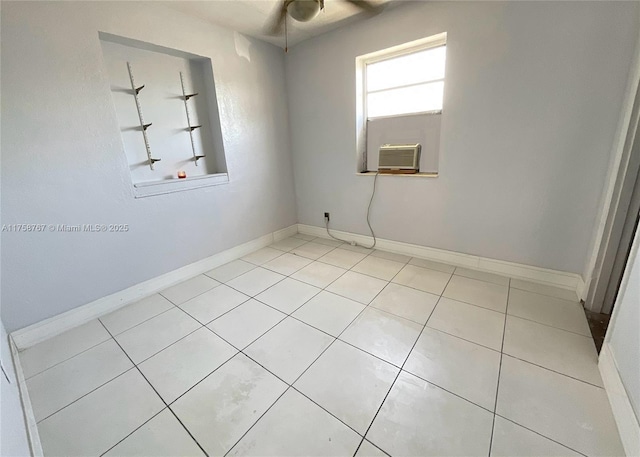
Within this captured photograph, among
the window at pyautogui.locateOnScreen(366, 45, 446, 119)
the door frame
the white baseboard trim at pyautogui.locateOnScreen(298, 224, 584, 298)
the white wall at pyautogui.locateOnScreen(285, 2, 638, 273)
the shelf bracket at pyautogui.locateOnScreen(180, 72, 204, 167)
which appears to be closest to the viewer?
the door frame

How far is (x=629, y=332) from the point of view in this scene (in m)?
1.12

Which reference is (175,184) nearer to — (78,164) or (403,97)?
(78,164)

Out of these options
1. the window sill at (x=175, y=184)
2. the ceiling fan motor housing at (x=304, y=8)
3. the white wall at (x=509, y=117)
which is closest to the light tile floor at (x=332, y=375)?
the white wall at (x=509, y=117)

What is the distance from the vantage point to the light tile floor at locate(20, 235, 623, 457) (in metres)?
1.08

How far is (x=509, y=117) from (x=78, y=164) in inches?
128

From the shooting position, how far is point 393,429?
111cm

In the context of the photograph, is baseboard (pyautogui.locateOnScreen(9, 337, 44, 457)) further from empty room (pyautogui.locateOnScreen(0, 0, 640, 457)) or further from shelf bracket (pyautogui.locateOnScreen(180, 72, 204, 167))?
shelf bracket (pyautogui.locateOnScreen(180, 72, 204, 167))

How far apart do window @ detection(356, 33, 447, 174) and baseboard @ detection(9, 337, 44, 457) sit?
3018 mm

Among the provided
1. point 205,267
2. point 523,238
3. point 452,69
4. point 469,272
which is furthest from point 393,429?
point 452,69

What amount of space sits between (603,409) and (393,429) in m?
0.95

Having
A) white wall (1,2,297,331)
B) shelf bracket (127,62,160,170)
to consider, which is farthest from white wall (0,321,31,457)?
shelf bracket (127,62,160,170)

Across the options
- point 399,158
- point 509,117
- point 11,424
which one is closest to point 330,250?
point 399,158

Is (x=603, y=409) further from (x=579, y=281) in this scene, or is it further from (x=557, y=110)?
(x=557, y=110)

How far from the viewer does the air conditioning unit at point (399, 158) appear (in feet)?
8.42
